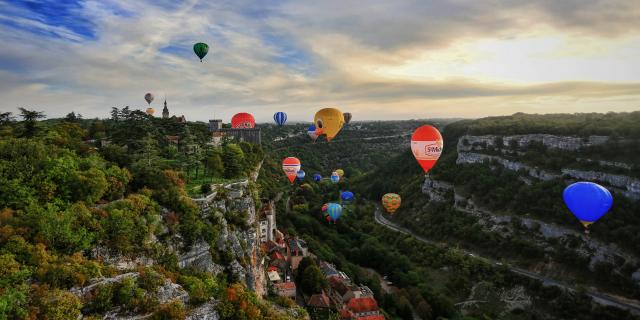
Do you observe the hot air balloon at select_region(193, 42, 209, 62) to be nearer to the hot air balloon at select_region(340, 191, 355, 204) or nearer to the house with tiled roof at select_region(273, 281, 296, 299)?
the house with tiled roof at select_region(273, 281, 296, 299)

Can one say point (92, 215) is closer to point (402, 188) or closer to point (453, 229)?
point (453, 229)

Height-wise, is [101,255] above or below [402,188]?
above

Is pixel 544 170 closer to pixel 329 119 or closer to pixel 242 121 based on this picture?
pixel 329 119

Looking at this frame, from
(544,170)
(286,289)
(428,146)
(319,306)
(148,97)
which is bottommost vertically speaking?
(319,306)

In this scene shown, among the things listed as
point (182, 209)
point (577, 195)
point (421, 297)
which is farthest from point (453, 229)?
point (182, 209)

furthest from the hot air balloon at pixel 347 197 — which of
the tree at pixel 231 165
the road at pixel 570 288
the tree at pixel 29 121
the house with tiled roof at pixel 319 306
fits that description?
the tree at pixel 29 121

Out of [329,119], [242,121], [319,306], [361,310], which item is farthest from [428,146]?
[242,121]

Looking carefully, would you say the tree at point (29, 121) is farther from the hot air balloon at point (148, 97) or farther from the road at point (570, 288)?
the road at point (570, 288)
